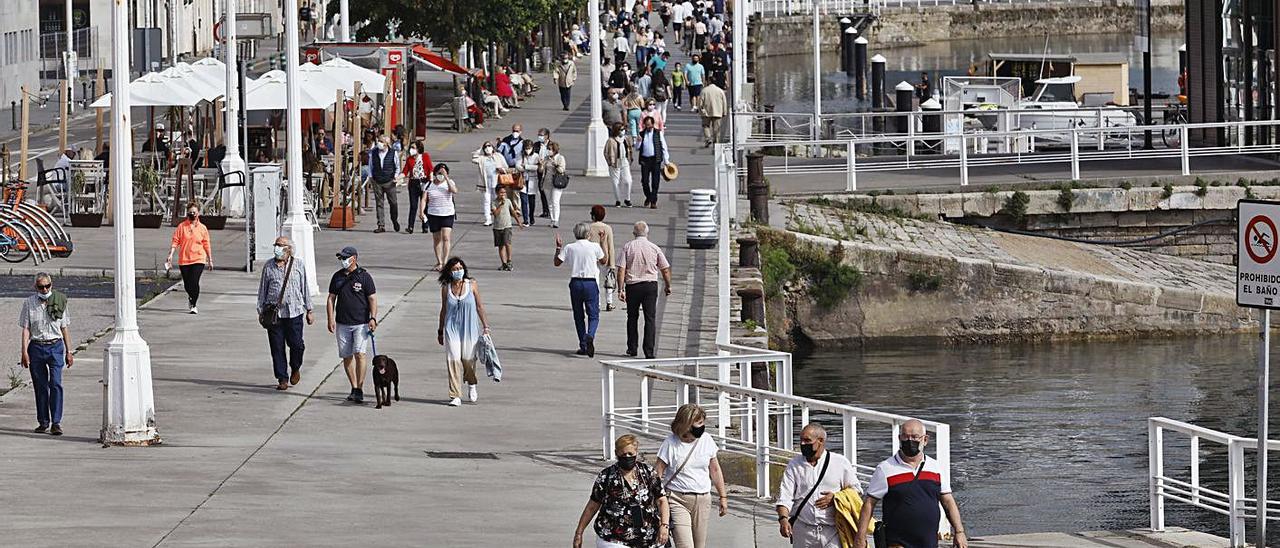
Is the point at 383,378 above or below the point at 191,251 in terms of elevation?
below

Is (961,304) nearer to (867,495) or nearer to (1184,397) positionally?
(1184,397)

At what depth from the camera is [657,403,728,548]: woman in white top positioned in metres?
12.9

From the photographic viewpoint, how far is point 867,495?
11914mm

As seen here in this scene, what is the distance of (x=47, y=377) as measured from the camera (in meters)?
18.2

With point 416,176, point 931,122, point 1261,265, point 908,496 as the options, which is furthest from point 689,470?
point 931,122

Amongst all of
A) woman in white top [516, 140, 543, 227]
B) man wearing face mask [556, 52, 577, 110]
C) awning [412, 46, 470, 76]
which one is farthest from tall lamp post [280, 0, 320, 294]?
man wearing face mask [556, 52, 577, 110]

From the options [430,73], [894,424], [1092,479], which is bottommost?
[1092,479]

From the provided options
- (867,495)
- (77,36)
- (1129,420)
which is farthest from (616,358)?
(77,36)

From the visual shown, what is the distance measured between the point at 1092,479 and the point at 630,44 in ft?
169

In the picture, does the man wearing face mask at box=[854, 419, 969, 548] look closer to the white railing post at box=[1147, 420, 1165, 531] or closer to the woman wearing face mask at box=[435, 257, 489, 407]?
the white railing post at box=[1147, 420, 1165, 531]

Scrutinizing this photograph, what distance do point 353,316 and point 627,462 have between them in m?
8.37

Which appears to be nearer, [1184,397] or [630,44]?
[1184,397]

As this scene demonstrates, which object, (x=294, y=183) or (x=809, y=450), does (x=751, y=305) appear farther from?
(x=809, y=450)

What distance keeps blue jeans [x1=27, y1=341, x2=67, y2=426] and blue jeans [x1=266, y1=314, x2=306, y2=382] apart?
2525mm
